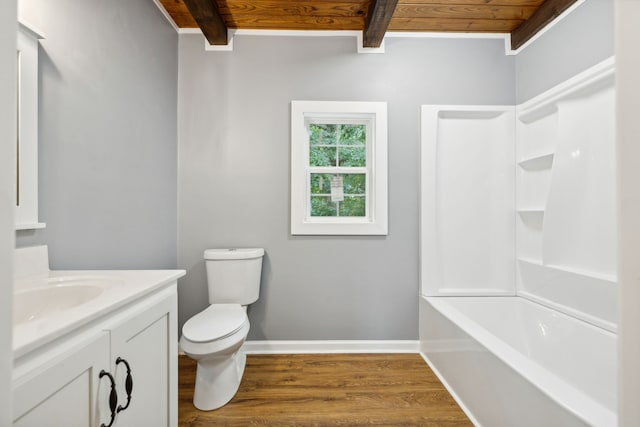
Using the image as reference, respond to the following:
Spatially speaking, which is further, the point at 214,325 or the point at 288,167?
the point at 288,167

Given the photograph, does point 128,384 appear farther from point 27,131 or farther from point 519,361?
point 519,361

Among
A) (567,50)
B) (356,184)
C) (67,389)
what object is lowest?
(67,389)

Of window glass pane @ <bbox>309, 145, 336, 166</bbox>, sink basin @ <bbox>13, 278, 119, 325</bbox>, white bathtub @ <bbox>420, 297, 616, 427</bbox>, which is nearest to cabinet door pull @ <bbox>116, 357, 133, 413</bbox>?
sink basin @ <bbox>13, 278, 119, 325</bbox>

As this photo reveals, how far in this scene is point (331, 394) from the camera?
5.90ft

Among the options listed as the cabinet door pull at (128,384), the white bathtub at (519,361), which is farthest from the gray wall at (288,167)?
the cabinet door pull at (128,384)

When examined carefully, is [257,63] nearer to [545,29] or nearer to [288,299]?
[288,299]

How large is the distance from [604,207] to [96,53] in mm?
2742

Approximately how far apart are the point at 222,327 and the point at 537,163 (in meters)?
2.34

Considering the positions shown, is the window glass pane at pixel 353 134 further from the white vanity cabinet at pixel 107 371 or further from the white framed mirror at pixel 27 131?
the white framed mirror at pixel 27 131

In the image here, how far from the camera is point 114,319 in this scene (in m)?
0.88

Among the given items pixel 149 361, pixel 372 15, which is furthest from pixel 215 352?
pixel 372 15

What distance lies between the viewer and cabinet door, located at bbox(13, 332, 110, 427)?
0.60 meters

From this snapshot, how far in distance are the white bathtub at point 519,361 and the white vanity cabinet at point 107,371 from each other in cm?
138

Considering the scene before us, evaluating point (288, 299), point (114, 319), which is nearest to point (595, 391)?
point (288, 299)
